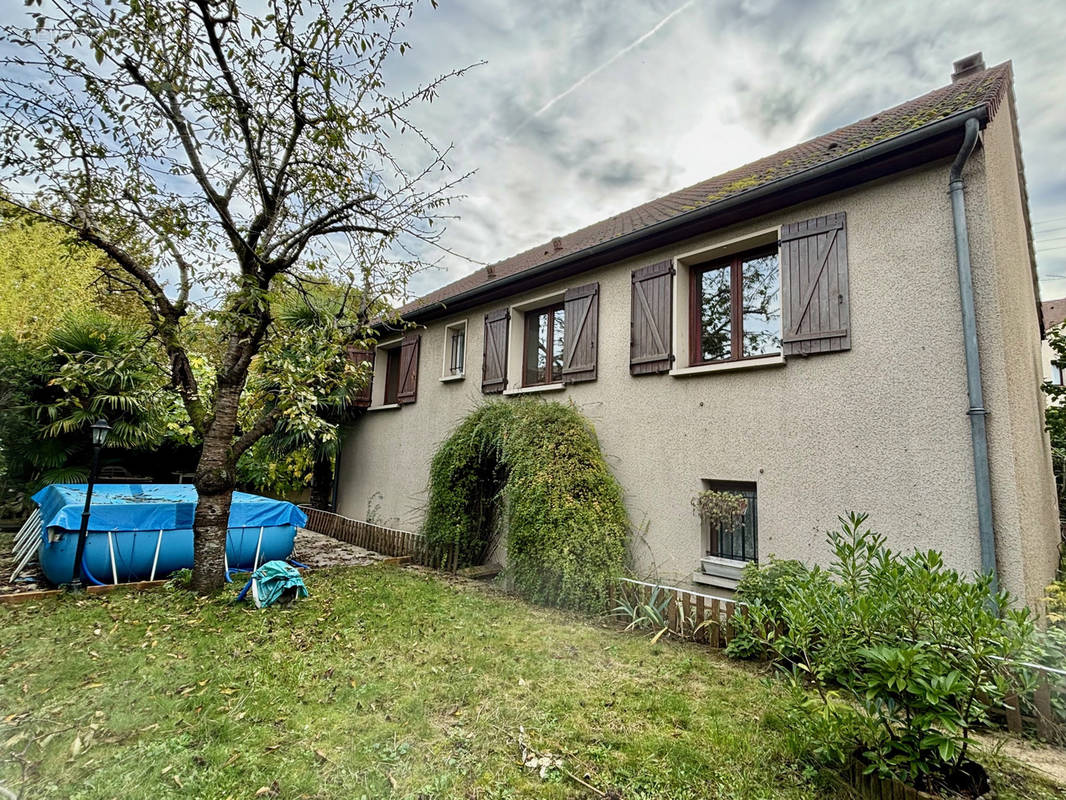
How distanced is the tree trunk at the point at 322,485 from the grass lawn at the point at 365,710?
7940 mm

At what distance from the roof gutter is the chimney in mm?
4178

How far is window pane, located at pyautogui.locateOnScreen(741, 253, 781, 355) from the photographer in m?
5.75

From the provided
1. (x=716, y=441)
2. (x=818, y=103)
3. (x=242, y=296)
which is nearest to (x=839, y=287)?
(x=716, y=441)

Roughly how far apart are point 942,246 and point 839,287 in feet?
2.86

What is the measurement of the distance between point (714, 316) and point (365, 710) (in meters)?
5.69

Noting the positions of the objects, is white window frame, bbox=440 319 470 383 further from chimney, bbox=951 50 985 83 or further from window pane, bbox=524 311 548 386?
chimney, bbox=951 50 985 83

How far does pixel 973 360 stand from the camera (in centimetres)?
421

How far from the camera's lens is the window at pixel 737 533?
18.4 ft

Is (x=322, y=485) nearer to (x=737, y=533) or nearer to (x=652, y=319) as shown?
(x=652, y=319)

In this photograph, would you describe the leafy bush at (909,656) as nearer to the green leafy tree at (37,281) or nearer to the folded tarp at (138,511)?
the folded tarp at (138,511)

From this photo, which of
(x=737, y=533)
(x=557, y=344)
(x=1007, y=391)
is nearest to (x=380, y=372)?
(x=557, y=344)

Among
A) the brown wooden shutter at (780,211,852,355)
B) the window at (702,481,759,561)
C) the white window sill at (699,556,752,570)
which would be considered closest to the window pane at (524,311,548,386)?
the window at (702,481,759,561)

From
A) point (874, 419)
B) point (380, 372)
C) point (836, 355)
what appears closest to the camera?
point (874, 419)

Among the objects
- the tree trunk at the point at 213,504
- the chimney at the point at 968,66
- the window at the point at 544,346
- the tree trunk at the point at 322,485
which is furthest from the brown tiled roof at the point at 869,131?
the tree trunk at the point at 322,485
